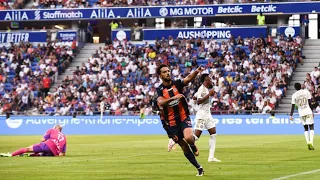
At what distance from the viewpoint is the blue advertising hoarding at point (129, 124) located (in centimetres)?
4775

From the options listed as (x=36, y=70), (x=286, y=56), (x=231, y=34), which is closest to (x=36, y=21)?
(x=36, y=70)

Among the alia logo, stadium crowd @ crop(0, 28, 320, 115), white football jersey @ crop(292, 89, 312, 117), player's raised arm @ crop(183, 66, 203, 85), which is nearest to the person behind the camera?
player's raised arm @ crop(183, 66, 203, 85)

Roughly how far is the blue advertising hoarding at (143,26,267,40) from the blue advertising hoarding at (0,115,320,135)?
39.6 feet

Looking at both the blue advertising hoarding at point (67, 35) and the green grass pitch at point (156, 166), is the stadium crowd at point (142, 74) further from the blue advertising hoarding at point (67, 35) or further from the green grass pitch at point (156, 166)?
the green grass pitch at point (156, 166)

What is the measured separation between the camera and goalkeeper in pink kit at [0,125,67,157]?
25.2 meters

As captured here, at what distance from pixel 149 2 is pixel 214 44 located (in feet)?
28.9

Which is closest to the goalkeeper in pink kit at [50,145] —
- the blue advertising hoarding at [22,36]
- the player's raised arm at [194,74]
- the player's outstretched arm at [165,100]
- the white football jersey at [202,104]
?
the white football jersey at [202,104]

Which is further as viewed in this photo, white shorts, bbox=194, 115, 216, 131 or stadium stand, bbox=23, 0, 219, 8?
stadium stand, bbox=23, 0, 219, 8

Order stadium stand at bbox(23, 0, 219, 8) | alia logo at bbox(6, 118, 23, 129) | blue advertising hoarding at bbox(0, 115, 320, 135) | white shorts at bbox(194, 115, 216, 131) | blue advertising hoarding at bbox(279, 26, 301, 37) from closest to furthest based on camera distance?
white shorts at bbox(194, 115, 216, 131)
blue advertising hoarding at bbox(0, 115, 320, 135)
alia logo at bbox(6, 118, 23, 129)
blue advertising hoarding at bbox(279, 26, 301, 37)
stadium stand at bbox(23, 0, 219, 8)

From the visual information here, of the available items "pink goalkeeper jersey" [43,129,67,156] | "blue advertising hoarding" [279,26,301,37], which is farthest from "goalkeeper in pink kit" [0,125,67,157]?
"blue advertising hoarding" [279,26,301,37]

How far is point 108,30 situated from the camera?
69312 millimetres

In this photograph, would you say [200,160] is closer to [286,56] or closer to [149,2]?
[286,56]

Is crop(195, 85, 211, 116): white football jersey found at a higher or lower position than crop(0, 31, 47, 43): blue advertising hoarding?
lower

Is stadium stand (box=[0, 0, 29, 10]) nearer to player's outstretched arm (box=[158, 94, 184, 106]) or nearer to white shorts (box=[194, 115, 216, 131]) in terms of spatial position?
white shorts (box=[194, 115, 216, 131])
